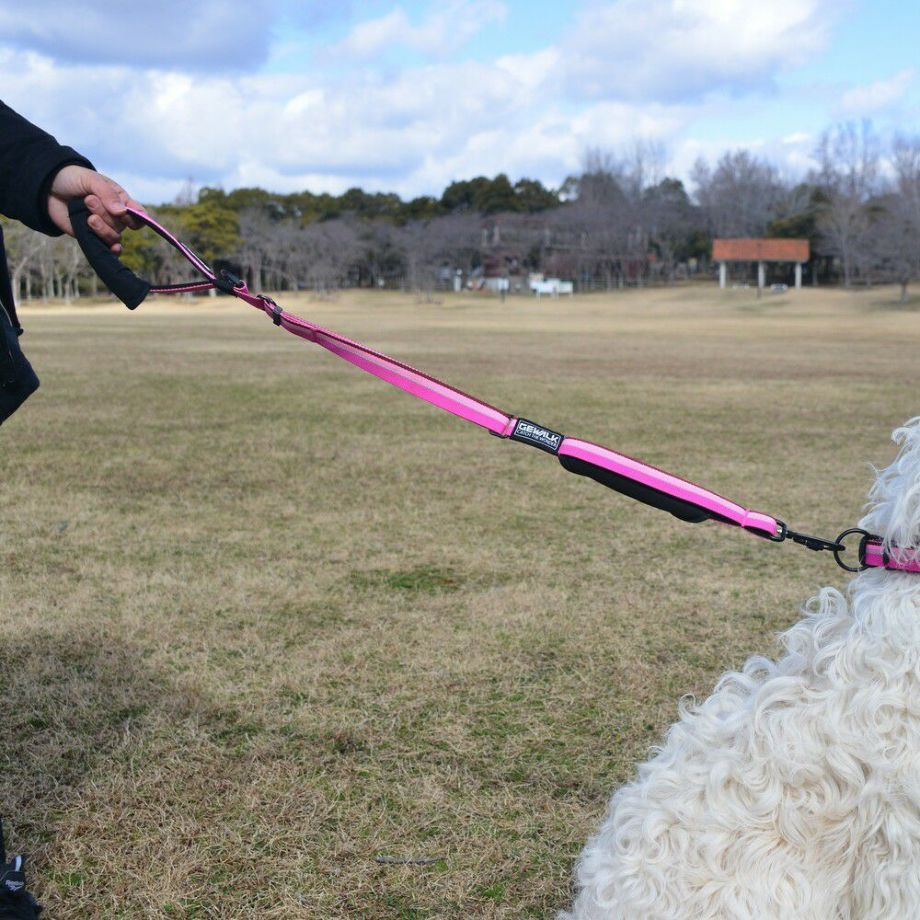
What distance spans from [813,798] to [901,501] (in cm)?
53

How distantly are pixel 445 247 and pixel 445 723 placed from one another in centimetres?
9477

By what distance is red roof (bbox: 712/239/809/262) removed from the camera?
80.9 meters

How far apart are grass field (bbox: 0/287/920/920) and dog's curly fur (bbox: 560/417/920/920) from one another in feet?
3.42

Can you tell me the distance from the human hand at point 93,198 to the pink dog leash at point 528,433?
21 mm

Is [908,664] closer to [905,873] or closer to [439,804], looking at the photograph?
[905,873]

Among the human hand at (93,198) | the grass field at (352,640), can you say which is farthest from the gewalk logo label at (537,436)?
the grass field at (352,640)

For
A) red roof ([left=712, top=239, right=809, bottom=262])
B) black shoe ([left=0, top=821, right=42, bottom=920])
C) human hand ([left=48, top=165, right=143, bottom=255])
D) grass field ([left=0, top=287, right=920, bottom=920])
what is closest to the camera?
human hand ([left=48, top=165, right=143, bottom=255])

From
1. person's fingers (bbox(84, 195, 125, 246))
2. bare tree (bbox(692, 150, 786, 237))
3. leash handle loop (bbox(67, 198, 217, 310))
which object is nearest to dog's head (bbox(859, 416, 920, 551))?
leash handle loop (bbox(67, 198, 217, 310))

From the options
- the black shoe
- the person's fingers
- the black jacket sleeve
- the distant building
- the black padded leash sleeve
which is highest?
the distant building

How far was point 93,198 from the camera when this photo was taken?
2086mm

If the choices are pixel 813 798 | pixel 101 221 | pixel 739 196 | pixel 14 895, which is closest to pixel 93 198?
pixel 101 221

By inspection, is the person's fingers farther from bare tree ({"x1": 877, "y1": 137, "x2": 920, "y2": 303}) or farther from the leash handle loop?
bare tree ({"x1": 877, "y1": 137, "x2": 920, "y2": 303})

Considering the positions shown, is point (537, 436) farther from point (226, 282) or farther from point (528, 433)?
point (226, 282)

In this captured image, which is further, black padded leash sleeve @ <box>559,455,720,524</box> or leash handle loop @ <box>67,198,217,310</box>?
leash handle loop @ <box>67,198,217,310</box>
